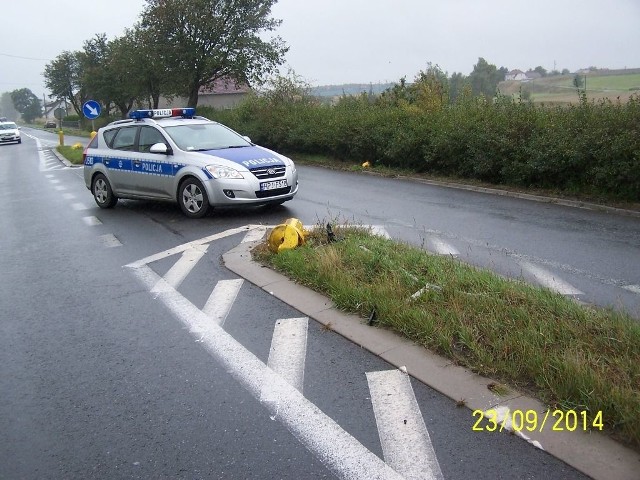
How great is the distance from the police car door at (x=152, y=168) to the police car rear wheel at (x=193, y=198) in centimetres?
30

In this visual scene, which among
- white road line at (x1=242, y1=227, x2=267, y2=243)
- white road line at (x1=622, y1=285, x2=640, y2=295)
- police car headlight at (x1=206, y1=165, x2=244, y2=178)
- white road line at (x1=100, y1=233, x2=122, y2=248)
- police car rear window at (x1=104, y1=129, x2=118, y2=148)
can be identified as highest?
police car rear window at (x1=104, y1=129, x2=118, y2=148)

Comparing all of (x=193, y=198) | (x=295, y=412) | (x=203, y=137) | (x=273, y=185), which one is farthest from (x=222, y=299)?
(x=203, y=137)

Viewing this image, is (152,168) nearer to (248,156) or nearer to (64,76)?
(248,156)

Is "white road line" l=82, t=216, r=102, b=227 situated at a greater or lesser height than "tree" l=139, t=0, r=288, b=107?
lesser

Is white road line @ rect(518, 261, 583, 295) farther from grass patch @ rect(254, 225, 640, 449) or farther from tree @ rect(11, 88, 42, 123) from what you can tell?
tree @ rect(11, 88, 42, 123)

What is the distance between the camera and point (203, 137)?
10750mm

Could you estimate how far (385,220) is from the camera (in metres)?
9.79

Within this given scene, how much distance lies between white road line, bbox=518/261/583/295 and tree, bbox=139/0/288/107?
106ft

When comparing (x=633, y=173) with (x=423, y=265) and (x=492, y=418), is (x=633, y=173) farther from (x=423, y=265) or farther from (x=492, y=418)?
(x=492, y=418)

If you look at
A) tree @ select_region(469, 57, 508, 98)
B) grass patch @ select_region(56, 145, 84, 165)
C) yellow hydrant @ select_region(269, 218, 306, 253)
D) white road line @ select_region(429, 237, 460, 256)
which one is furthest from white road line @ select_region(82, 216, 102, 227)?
tree @ select_region(469, 57, 508, 98)

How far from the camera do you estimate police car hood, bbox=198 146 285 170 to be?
32.4ft

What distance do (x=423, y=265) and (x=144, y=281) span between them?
3122 mm

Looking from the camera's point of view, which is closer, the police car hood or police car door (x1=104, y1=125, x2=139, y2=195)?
the police car hood
